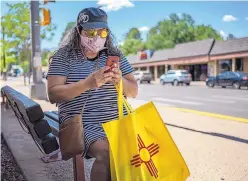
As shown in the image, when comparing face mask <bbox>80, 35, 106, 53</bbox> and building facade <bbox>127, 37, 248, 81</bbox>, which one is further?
building facade <bbox>127, 37, 248, 81</bbox>

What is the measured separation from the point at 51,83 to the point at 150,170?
0.93 m

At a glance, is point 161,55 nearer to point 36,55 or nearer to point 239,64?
point 239,64

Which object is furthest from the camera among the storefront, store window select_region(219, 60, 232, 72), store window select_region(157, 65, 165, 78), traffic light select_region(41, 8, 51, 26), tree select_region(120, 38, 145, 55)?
tree select_region(120, 38, 145, 55)

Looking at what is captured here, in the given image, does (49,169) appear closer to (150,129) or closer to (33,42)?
(150,129)

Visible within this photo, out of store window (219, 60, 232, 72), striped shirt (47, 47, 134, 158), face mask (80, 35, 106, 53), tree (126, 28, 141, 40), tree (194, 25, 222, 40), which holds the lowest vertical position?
store window (219, 60, 232, 72)

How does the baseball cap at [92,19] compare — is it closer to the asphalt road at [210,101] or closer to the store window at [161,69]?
the asphalt road at [210,101]

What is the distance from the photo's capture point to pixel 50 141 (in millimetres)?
2795

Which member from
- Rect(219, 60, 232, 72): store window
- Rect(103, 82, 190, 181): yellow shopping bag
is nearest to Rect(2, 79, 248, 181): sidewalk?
Rect(103, 82, 190, 181): yellow shopping bag

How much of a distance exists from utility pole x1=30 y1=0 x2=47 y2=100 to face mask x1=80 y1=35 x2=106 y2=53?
1113cm

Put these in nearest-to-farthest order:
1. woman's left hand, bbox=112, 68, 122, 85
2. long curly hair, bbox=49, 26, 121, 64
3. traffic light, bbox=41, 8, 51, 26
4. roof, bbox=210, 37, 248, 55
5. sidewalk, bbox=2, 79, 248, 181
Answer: woman's left hand, bbox=112, 68, 122, 85 → long curly hair, bbox=49, 26, 121, 64 → sidewalk, bbox=2, 79, 248, 181 → traffic light, bbox=41, 8, 51, 26 → roof, bbox=210, 37, 248, 55

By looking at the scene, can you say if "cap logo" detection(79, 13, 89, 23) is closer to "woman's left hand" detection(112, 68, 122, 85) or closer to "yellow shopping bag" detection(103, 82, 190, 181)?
"woman's left hand" detection(112, 68, 122, 85)

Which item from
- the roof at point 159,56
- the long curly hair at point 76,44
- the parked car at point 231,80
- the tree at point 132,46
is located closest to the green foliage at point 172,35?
the tree at point 132,46

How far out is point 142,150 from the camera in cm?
207

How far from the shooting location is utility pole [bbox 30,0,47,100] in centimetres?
1292
